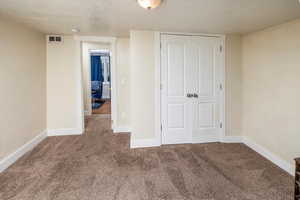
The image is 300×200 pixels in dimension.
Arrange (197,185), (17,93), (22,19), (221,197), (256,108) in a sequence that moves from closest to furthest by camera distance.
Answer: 1. (221,197)
2. (197,185)
3. (22,19)
4. (17,93)
5. (256,108)

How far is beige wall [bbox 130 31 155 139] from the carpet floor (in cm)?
42

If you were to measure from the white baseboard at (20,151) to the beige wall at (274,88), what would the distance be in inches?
158

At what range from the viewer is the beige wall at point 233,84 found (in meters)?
3.51

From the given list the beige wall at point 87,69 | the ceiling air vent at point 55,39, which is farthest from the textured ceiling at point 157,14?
the beige wall at point 87,69

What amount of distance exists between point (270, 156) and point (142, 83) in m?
2.42

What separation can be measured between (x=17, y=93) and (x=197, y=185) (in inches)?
117

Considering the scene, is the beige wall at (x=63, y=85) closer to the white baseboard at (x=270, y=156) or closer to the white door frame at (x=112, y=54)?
the white door frame at (x=112, y=54)

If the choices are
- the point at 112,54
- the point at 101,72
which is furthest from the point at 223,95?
the point at 101,72

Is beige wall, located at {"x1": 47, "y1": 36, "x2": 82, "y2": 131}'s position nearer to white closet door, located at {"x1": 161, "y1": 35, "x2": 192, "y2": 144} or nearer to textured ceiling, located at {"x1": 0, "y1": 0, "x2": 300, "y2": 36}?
textured ceiling, located at {"x1": 0, "y1": 0, "x2": 300, "y2": 36}

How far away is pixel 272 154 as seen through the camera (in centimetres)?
285

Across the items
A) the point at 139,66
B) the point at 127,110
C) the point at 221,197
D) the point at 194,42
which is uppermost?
the point at 194,42

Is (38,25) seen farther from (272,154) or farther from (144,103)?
(272,154)

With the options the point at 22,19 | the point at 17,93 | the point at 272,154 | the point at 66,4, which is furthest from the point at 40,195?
the point at 272,154

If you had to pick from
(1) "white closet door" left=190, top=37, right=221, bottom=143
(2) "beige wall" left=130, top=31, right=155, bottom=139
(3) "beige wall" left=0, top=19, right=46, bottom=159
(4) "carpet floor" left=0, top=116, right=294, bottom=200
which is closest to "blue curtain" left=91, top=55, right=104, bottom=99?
(3) "beige wall" left=0, top=19, right=46, bottom=159
